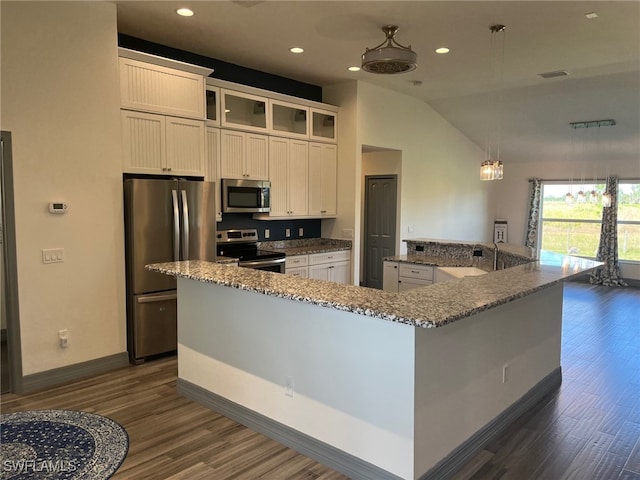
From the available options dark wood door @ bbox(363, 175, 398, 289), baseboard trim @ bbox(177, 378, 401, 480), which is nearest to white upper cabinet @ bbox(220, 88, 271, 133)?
dark wood door @ bbox(363, 175, 398, 289)

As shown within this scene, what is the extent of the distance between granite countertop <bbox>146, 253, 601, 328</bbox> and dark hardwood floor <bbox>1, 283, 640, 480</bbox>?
99 centimetres

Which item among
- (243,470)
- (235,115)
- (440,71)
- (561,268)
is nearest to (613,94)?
(440,71)

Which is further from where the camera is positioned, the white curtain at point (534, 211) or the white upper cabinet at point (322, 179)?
the white curtain at point (534, 211)

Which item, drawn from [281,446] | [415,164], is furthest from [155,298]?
[415,164]

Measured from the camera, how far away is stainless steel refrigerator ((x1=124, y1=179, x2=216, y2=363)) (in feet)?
13.5

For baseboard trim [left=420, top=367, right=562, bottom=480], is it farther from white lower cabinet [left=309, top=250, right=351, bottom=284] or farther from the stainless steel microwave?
the stainless steel microwave

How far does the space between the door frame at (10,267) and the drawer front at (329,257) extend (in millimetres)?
3293

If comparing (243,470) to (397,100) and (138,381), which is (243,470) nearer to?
(138,381)

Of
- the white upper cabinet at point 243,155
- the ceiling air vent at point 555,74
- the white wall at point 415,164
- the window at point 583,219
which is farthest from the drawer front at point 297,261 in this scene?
the window at point 583,219

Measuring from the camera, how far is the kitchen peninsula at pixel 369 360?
227 cm

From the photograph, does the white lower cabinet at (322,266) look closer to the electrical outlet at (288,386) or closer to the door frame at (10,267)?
the electrical outlet at (288,386)

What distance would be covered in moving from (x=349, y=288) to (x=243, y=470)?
1.19 m

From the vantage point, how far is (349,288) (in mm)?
2633

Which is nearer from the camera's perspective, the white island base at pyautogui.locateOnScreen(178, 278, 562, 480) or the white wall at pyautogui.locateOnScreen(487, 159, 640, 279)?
the white island base at pyautogui.locateOnScreen(178, 278, 562, 480)
